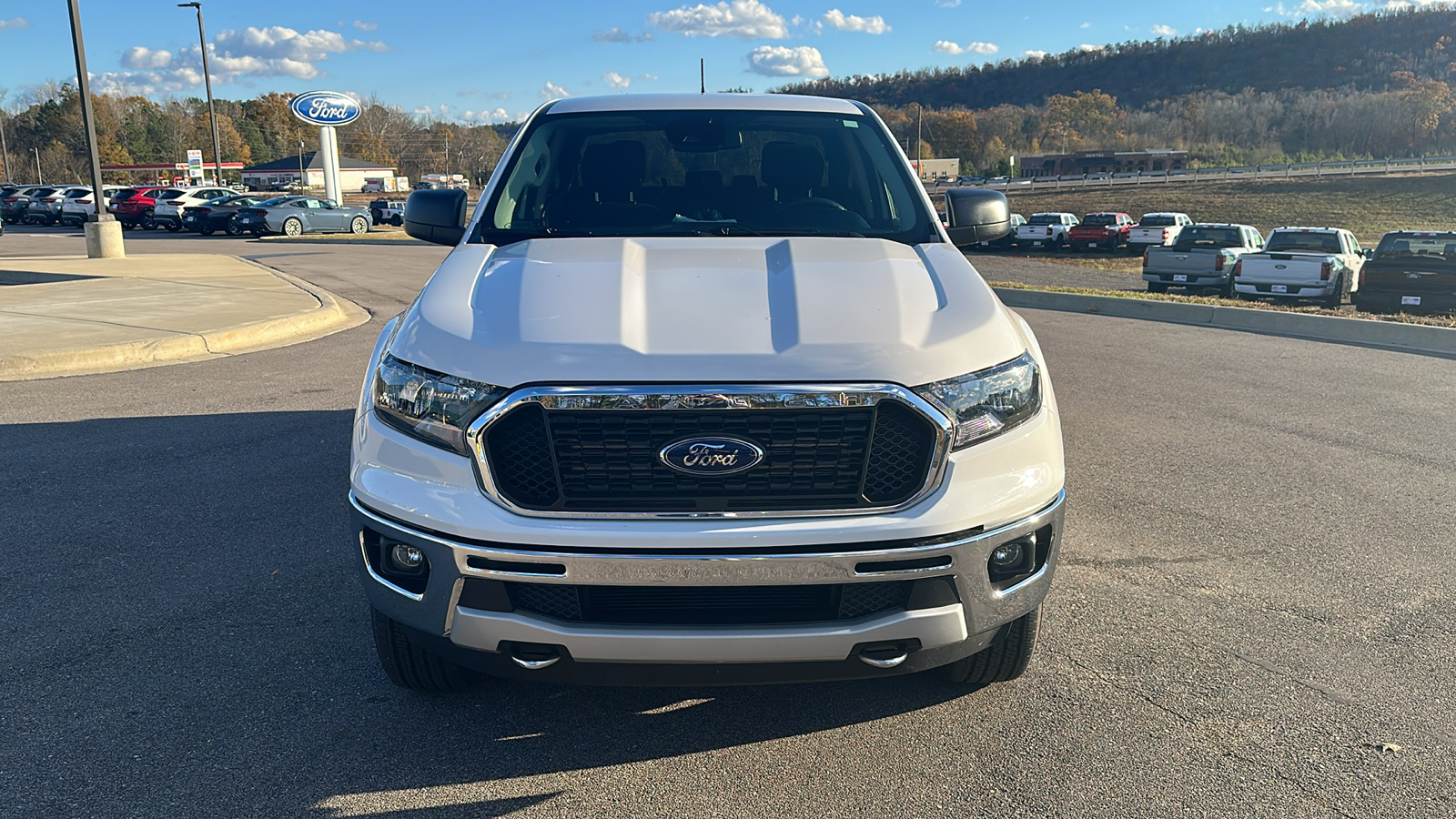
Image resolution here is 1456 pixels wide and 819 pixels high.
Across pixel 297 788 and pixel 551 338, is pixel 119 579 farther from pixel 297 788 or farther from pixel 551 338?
pixel 551 338

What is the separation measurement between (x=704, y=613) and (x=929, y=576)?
0.57 metres

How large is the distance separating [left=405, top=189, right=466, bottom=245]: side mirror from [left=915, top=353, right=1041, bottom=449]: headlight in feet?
8.00

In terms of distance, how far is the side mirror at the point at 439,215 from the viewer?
433 centimetres

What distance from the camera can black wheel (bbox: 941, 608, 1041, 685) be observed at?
3.06m

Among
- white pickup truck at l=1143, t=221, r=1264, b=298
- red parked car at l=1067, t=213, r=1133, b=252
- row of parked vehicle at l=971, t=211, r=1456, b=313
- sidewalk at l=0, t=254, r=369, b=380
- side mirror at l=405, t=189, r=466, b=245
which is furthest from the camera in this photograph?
red parked car at l=1067, t=213, r=1133, b=252

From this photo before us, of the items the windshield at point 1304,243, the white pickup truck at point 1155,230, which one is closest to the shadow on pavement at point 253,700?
the windshield at point 1304,243

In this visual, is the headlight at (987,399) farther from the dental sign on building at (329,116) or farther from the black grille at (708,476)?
the dental sign on building at (329,116)

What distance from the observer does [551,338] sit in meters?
2.68

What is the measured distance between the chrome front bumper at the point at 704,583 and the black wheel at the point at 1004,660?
1.53 feet

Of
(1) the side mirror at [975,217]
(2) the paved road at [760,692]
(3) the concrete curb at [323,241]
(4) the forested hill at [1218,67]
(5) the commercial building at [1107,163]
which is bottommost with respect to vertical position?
(2) the paved road at [760,692]

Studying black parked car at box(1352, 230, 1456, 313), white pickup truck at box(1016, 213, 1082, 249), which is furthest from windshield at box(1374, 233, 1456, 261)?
white pickup truck at box(1016, 213, 1082, 249)

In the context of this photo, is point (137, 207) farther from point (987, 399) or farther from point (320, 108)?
point (987, 399)

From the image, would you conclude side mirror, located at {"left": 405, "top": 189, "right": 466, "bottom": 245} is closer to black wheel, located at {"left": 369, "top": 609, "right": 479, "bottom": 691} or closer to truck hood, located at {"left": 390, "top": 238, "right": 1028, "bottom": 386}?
truck hood, located at {"left": 390, "top": 238, "right": 1028, "bottom": 386}

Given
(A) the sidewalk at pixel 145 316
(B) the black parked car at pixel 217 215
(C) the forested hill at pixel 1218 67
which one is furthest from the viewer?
(C) the forested hill at pixel 1218 67
